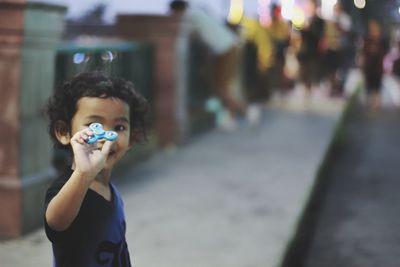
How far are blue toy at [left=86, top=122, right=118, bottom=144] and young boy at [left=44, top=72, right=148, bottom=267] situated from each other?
1 centimetres

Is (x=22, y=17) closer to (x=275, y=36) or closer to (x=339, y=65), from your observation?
(x=275, y=36)

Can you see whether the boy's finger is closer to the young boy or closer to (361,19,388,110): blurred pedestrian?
the young boy

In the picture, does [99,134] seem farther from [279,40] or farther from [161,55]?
[279,40]

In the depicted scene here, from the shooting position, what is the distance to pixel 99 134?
204cm

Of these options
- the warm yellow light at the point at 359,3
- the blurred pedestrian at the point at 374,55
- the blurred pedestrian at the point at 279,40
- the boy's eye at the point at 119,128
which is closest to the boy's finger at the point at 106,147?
the boy's eye at the point at 119,128

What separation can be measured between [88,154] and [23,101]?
9.79ft

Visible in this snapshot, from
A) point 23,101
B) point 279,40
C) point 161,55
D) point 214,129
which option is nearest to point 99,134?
point 23,101

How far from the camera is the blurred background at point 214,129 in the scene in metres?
4.89

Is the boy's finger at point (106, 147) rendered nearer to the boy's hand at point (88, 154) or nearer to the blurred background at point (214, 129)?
the boy's hand at point (88, 154)

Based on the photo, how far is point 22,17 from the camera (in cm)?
476

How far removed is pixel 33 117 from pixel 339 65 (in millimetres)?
11728

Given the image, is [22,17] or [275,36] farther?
[275,36]

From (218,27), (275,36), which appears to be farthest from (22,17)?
(275,36)

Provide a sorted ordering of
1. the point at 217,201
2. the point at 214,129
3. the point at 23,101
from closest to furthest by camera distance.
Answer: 1. the point at 23,101
2. the point at 217,201
3. the point at 214,129
